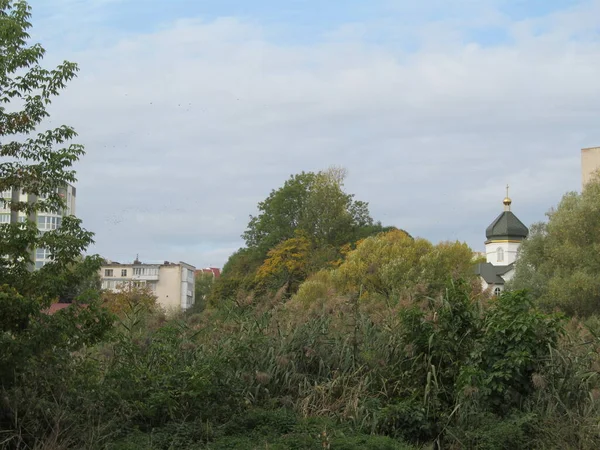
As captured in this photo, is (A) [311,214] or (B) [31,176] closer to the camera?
(B) [31,176]

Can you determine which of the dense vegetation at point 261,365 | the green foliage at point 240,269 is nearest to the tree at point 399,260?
the green foliage at point 240,269

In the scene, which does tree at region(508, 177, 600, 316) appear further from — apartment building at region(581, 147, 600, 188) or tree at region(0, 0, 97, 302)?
tree at region(0, 0, 97, 302)

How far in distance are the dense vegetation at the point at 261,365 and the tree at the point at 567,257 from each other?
2317 cm

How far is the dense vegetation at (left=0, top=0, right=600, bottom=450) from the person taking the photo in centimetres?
890

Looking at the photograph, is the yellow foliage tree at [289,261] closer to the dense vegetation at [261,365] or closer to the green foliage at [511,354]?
the dense vegetation at [261,365]

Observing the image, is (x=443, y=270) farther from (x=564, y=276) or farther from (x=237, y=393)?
(x=237, y=393)

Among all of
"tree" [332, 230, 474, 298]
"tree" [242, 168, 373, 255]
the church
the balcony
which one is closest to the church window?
the church

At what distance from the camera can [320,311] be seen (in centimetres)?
1261

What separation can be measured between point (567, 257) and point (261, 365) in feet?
93.4

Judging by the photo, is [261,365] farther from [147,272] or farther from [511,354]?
[147,272]

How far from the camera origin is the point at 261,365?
1102 centimetres

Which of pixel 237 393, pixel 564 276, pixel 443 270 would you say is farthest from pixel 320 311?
pixel 443 270

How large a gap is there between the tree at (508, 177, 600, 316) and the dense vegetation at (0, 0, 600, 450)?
→ 2317 cm

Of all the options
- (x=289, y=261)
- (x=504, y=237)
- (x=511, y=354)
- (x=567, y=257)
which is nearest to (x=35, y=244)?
(x=511, y=354)
